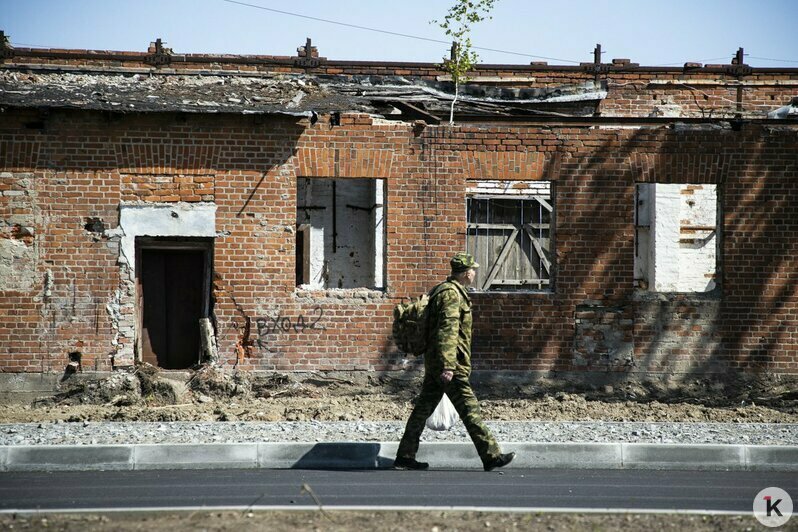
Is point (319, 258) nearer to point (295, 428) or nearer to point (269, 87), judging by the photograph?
point (269, 87)

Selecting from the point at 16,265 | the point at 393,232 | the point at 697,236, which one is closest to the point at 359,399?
the point at 393,232

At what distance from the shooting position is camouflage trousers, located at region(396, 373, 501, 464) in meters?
8.37

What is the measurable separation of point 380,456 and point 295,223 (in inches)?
191

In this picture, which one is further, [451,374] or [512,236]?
[512,236]

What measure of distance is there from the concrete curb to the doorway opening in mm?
4876

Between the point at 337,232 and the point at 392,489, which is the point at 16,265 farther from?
the point at 337,232

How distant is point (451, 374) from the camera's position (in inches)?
329

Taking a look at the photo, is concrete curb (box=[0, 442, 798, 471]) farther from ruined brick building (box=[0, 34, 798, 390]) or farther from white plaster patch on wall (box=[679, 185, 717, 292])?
white plaster patch on wall (box=[679, 185, 717, 292])

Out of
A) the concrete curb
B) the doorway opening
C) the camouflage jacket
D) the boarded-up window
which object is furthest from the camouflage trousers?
the boarded-up window

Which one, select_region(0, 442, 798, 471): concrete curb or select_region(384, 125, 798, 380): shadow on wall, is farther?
select_region(384, 125, 798, 380): shadow on wall

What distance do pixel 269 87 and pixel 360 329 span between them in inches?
155

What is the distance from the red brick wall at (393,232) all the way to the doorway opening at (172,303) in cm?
52

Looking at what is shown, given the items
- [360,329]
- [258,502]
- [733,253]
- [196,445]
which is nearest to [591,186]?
[733,253]

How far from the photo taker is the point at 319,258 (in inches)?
813
